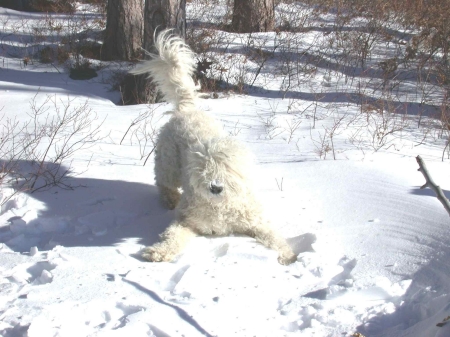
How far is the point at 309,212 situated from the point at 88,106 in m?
4.23

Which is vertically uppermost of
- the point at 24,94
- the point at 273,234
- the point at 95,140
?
the point at 24,94

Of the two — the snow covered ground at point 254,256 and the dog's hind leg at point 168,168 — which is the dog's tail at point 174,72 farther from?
the snow covered ground at point 254,256

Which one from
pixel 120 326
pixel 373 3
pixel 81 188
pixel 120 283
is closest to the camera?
pixel 120 326

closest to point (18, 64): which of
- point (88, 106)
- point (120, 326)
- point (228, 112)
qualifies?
point (88, 106)

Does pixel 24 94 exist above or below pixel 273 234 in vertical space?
above

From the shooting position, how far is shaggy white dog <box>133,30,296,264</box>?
3545 millimetres

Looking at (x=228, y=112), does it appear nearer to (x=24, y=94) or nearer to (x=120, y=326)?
(x=24, y=94)

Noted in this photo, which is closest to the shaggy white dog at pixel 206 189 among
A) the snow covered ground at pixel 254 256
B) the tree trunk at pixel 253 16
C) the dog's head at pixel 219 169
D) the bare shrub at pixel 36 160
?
the dog's head at pixel 219 169

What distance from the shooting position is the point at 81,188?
15.9 ft

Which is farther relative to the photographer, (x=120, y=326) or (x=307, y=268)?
(x=307, y=268)

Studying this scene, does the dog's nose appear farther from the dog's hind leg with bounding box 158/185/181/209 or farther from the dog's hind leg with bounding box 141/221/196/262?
the dog's hind leg with bounding box 158/185/181/209

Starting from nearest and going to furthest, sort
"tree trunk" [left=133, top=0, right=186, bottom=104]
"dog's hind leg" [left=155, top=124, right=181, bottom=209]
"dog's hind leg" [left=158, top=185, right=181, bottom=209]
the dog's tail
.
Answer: "dog's hind leg" [left=155, top=124, right=181, bottom=209] → "dog's hind leg" [left=158, top=185, right=181, bottom=209] → the dog's tail → "tree trunk" [left=133, top=0, right=186, bottom=104]

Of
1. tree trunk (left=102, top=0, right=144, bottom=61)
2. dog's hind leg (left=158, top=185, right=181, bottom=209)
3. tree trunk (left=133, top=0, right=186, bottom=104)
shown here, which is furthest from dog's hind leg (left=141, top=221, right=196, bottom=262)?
tree trunk (left=102, top=0, right=144, bottom=61)

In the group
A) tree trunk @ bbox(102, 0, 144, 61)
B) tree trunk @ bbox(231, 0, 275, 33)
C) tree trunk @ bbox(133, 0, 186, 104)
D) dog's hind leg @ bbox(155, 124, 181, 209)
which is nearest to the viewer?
dog's hind leg @ bbox(155, 124, 181, 209)
